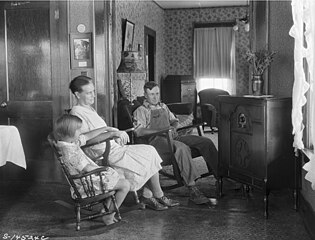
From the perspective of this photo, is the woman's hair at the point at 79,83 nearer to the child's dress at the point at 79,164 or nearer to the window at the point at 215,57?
the child's dress at the point at 79,164

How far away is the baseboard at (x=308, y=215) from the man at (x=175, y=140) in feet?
3.01

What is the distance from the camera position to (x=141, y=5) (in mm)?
9055

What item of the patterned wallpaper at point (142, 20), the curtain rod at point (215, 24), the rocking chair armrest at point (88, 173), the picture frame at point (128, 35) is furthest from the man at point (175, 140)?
the curtain rod at point (215, 24)

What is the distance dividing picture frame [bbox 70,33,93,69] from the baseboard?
9.19 feet

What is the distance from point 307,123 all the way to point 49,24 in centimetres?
311

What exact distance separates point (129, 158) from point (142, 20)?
5.60m

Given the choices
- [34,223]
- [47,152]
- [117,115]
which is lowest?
[34,223]

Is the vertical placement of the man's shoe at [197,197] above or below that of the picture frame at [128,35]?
below

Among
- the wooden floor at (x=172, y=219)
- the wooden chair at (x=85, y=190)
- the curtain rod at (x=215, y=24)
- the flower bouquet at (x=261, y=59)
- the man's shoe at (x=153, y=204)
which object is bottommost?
the wooden floor at (x=172, y=219)

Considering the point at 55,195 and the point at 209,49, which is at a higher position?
the point at 209,49

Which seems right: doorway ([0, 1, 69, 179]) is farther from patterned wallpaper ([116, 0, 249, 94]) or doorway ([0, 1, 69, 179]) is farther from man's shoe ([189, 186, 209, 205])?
patterned wallpaper ([116, 0, 249, 94])

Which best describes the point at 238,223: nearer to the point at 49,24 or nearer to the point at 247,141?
the point at 247,141

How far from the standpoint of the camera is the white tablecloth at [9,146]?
372 centimetres

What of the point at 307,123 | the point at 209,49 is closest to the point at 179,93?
the point at 209,49
